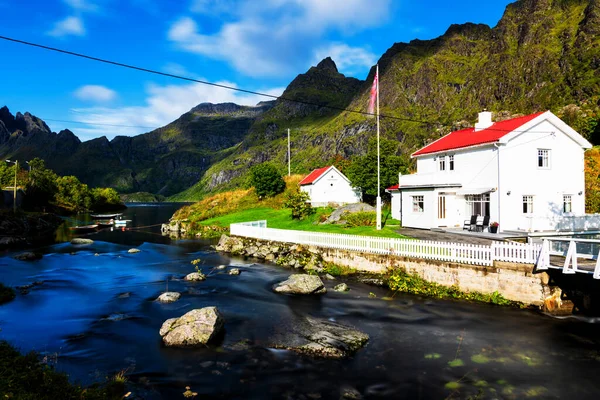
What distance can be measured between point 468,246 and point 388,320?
21.7 ft

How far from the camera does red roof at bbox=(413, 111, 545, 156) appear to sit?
30047mm

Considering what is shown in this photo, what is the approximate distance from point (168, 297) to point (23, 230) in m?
47.8

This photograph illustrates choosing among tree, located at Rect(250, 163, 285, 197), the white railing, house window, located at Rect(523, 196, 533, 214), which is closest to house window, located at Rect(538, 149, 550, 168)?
house window, located at Rect(523, 196, 533, 214)

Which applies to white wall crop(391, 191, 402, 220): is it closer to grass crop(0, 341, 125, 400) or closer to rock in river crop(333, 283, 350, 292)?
rock in river crop(333, 283, 350, 292)

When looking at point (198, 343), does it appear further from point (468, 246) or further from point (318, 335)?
point (468, 246)

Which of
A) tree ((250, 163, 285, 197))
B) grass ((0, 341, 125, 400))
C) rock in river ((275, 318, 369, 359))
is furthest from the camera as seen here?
tree ((250, 163, 285, 197))

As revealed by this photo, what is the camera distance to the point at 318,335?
45.2ft

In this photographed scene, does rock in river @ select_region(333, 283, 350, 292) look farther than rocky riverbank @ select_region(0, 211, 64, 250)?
No

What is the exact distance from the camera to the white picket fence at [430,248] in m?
17.5

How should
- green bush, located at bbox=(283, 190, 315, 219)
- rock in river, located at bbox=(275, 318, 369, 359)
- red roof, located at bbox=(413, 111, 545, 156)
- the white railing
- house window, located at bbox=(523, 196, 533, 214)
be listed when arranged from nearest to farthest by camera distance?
rock in river, located at bbox=(275, 318, 369, 359), the white railing, house window, located at bbox=(523, 196, 533, 214), red roof, located at bbox=(413, 111, 545, 156), green bush, located at bbox=(283, 190, 315, 219)

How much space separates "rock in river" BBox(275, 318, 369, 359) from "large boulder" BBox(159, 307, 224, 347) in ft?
8.58

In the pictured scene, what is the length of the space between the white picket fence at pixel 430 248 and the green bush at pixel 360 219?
24.2 feet

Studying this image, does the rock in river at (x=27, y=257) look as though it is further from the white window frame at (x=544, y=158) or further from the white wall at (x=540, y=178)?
the white window frame at (x=544, y=158)

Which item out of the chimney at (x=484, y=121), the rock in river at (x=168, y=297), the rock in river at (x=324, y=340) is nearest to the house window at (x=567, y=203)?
the chimney at (x=484, y=121)
